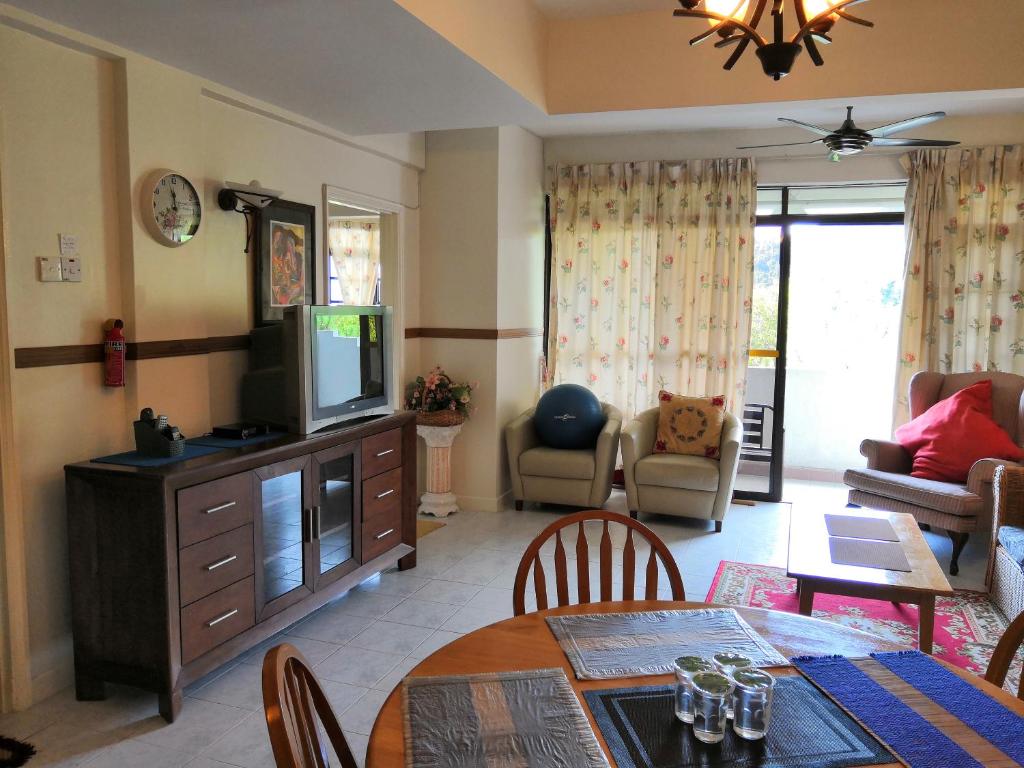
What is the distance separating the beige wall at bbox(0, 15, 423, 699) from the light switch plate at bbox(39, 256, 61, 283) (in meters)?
0.03

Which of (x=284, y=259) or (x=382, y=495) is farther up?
→ (x=284, y=259)

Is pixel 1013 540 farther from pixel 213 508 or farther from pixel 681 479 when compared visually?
pixel 213 508

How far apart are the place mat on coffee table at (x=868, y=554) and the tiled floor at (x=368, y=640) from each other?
0.67 meters

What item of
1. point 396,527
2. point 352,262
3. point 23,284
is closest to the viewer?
point 23,284

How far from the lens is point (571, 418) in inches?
209

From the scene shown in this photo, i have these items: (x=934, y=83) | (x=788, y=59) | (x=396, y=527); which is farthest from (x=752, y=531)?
(x=788, y=59)

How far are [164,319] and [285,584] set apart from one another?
120 cm

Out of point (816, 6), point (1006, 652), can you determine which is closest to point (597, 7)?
point (816, 6)

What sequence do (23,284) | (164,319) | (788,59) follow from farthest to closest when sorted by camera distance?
(164,319) < (23,284) < (788,59)

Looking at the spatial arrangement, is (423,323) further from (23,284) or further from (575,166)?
(23,284)

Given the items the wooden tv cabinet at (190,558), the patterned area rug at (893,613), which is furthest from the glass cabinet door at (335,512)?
the patterned area rug at (893,613)

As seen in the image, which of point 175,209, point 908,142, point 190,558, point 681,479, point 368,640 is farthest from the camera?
point 681,479

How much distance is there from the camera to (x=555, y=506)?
5.55 meters

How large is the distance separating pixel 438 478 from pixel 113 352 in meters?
2.65
